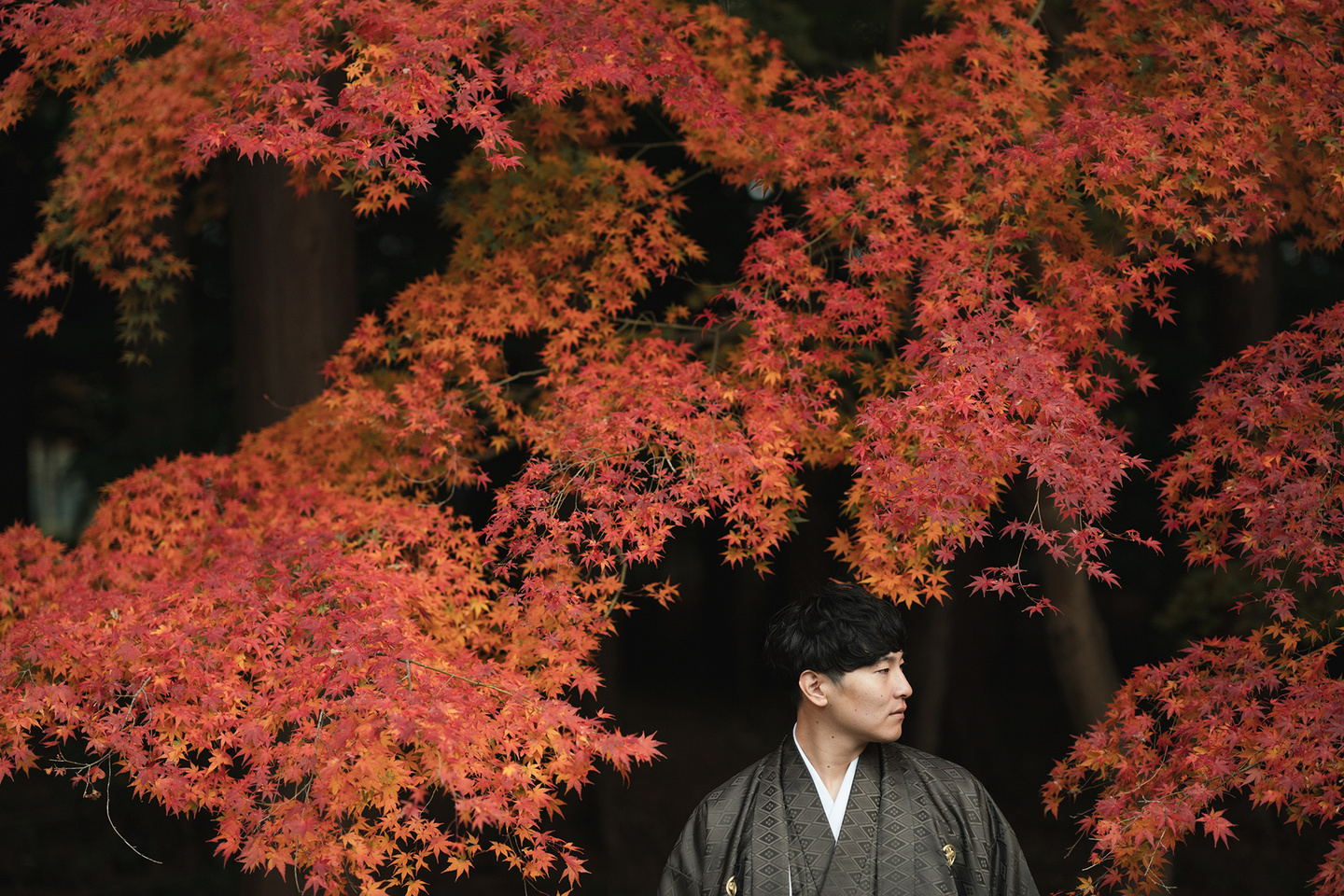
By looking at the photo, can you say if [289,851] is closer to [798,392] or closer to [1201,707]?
[798,392]

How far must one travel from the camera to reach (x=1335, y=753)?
9.14ft

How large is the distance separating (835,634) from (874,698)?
0.63 feet

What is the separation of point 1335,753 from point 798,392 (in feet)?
6.17

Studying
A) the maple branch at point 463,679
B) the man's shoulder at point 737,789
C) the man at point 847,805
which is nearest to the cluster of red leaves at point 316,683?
the maple branch at point 463,679

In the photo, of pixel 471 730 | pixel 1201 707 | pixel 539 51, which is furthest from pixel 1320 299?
pixel 471 730

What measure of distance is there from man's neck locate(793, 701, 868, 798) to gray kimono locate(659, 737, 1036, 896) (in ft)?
0.14

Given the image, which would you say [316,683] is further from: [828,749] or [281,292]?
[281,292]

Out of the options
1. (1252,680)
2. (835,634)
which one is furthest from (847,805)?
(1252,680)

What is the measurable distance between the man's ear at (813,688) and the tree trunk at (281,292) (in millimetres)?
3249

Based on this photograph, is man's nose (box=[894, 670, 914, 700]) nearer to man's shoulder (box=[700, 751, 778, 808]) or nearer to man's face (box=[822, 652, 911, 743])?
man's face (box=[822, 652, 911, 743])

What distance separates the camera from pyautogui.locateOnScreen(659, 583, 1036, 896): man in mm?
2711

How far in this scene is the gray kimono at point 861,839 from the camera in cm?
274

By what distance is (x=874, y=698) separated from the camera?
8.83 feet

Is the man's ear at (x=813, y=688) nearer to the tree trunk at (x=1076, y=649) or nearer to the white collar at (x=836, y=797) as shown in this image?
the white collar at (x=836, y=797)
